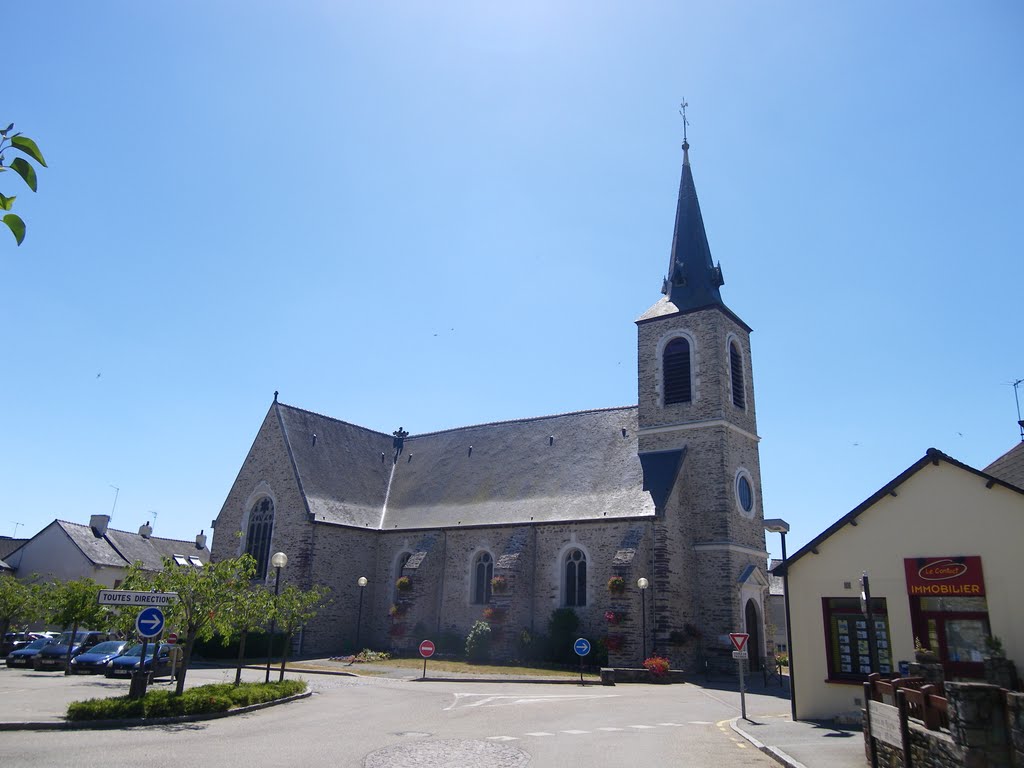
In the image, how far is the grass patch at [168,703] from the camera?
43.7ft

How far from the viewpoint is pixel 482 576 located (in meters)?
31.6

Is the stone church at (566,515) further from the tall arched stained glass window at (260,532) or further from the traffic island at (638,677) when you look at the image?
the traffic island at (638,677)

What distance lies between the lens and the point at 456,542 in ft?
106

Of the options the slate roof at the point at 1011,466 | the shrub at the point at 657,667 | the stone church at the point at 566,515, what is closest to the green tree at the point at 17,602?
the stone church at the point at 566,515

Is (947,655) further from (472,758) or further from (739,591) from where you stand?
(739,591)

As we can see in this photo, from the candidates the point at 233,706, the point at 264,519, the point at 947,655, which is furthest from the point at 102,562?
the point at 947,655

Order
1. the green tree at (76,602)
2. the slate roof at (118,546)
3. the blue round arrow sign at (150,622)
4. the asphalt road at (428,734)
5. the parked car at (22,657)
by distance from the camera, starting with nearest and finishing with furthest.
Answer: the asphalt road at (428,734), the blue round arrow sign at (150,622), the parked car at (22,657), the green tree at (76,602), the slate roof at (118,546)

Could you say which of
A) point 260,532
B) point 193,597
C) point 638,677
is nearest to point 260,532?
point 260,532

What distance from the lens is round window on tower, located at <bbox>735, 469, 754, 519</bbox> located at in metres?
30.2

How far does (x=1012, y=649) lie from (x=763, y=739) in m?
5.13

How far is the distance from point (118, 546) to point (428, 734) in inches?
1608

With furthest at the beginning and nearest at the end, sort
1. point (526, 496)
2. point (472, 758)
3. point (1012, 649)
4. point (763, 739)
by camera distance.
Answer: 1. point (526, 496)
2. point (1012, 649)
3. point (763, 739)
4. point (472, 758)

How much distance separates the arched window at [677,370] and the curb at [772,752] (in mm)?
18060

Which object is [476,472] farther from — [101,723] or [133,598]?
[101,723]
